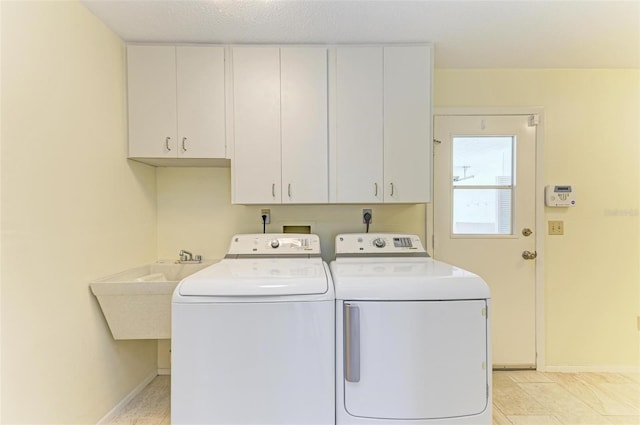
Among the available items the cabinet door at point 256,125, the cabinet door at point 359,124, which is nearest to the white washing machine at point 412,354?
the cabinet door at point 359,124

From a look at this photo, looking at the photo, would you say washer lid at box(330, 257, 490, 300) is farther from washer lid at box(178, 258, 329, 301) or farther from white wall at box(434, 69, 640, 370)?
white wall at box(434, 69, 640, 370)

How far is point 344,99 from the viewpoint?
2.11m

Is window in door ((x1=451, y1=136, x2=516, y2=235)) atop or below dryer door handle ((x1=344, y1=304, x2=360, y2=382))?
atop

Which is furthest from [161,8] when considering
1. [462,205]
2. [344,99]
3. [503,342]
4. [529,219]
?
[503,342]

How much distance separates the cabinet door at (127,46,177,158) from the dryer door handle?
157cm

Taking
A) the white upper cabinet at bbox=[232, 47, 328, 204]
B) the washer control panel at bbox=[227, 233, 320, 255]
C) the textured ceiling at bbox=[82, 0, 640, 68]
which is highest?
the textured ceiling at bbox=[82, 0, 640, 68]

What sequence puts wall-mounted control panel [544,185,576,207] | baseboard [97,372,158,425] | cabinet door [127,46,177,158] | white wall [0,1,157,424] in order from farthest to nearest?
wall-mounted control panel [544,185,576,207] → cabinet door [127,46,177,158] → baseboard [97,372,158,425] → white wall [0,1,157,424]

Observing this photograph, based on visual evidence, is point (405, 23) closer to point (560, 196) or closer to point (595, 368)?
point (560, 196)

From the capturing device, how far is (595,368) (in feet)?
8.13

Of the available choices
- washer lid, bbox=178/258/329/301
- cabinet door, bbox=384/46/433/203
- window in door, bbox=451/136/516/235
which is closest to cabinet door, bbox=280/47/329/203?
cabinet door, bbox=384/46/433/203

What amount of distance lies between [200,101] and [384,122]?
47.3 inches

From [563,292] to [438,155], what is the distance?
145 cm

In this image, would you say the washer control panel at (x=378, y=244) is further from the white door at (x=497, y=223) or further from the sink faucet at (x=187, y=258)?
the sink faucet at (x=187, y=258)

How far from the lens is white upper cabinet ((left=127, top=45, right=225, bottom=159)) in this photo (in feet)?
6.80
